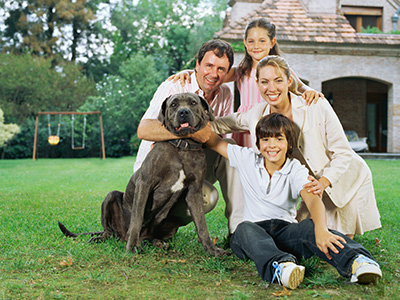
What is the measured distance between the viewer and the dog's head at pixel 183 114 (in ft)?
11.4

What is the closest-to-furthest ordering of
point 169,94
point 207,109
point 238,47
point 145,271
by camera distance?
1. point 145,271
2. point 207,109
3. point 169,94
4. point 238,47

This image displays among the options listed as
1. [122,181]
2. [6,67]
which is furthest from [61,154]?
[122,181]

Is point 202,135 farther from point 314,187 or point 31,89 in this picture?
point 31,89

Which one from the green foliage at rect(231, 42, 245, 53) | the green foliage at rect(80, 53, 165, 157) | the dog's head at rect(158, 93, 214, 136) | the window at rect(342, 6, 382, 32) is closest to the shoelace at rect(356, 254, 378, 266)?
the dog's head at rect(158, 93, 214, 136)

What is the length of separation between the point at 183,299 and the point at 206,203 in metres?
1.50

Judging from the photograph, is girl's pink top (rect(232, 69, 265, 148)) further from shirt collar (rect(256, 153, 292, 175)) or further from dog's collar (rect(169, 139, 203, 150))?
dog's collar (rect(169, 139, 203, 150))

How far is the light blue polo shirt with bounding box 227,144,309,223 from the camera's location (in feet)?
11.1

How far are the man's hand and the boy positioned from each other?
0.13 metres

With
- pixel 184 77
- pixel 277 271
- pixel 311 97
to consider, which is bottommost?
pixel 277 271

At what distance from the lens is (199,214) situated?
364 cm

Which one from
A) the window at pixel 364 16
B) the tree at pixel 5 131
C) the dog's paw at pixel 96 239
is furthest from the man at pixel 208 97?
the window at pixel 364 16

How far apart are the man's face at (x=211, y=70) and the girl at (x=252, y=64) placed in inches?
9.4

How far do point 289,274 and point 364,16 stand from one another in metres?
19.5

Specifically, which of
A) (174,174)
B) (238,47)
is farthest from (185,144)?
(238,47)
